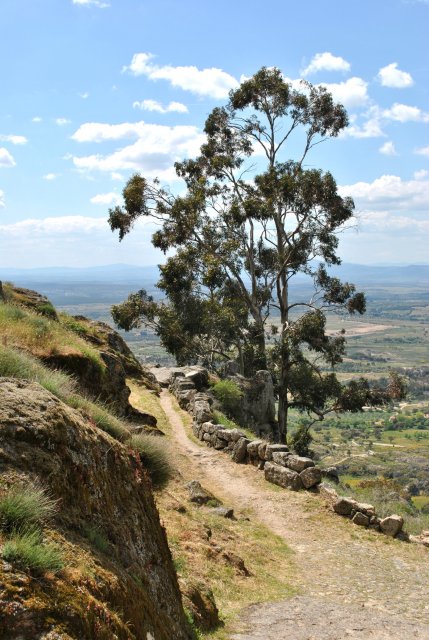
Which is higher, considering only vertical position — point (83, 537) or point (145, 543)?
point (83, 537)

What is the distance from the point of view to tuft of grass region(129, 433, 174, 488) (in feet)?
33.1

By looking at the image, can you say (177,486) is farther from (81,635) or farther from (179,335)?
(179,335)

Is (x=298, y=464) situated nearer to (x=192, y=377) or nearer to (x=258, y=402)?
(x=258, y=402)

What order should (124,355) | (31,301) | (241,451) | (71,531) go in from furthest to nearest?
(124,355)
(31,301)
(241,451)
(71,531)

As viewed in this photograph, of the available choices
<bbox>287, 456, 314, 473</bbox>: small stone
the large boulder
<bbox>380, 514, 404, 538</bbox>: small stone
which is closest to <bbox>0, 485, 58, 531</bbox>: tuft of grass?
<bbox>380, 514, 404, 538</bbox>: small stone

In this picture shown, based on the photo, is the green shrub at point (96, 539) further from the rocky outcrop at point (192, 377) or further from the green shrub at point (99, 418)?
the rocky outcrop at point (192, 377)

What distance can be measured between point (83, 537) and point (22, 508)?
2.56ft

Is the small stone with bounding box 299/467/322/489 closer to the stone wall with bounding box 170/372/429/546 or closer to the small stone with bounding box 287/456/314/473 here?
the stone wall with bounding box 170/372/429/546

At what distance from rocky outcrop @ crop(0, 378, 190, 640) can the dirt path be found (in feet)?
6.12

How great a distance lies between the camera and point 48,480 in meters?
4.07

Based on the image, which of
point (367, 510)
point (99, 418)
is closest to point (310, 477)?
point (367, 510)

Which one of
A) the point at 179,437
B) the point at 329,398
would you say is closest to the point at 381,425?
the point at 329,398

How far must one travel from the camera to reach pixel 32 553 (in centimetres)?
316

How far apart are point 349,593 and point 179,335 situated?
21.8m
